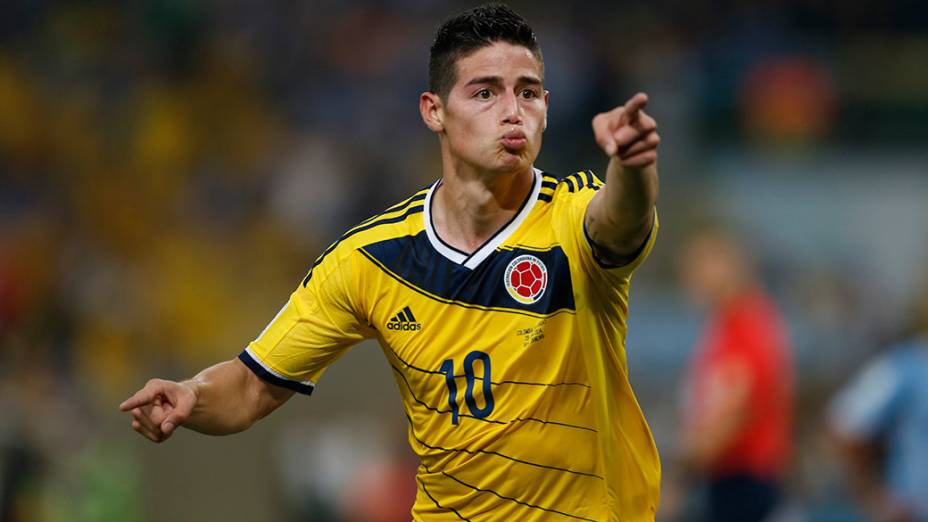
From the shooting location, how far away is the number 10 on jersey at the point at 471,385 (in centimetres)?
413

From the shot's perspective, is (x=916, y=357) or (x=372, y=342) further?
(x=372, y=342)

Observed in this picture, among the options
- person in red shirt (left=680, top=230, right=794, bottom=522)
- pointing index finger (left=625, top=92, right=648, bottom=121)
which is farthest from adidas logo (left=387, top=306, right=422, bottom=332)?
person in red shirt (left=680, top=230, right=794, bottom=522)

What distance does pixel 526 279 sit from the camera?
4129mm

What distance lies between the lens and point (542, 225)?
4.21 m

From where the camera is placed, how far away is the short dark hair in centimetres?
420

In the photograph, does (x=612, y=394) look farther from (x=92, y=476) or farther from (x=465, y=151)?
(x=92, y=476)

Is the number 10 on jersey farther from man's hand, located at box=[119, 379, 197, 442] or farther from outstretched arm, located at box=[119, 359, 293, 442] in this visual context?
man's hand, located at box=[119, 379, 197, 442]

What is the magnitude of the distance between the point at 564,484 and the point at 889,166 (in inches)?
353

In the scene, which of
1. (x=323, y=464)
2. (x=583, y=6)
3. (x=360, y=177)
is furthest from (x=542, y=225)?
(x=583, y=6)

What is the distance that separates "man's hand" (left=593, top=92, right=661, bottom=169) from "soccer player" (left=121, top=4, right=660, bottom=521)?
1.62 ft

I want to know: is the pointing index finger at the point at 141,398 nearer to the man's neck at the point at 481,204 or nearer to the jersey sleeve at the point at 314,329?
the jersey sleeve at the point at 314,329

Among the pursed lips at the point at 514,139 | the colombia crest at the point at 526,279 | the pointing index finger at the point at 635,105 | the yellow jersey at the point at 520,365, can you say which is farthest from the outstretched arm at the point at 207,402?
the pointing index finger at the point at 635,105

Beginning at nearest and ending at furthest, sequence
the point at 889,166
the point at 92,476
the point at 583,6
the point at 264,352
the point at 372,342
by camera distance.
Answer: the point at 264,352 → the point at 92,476 → the point at 372,342 → the point at 889,166 → the point at 583,6

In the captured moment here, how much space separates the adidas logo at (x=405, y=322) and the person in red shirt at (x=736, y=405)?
3.44 meters
